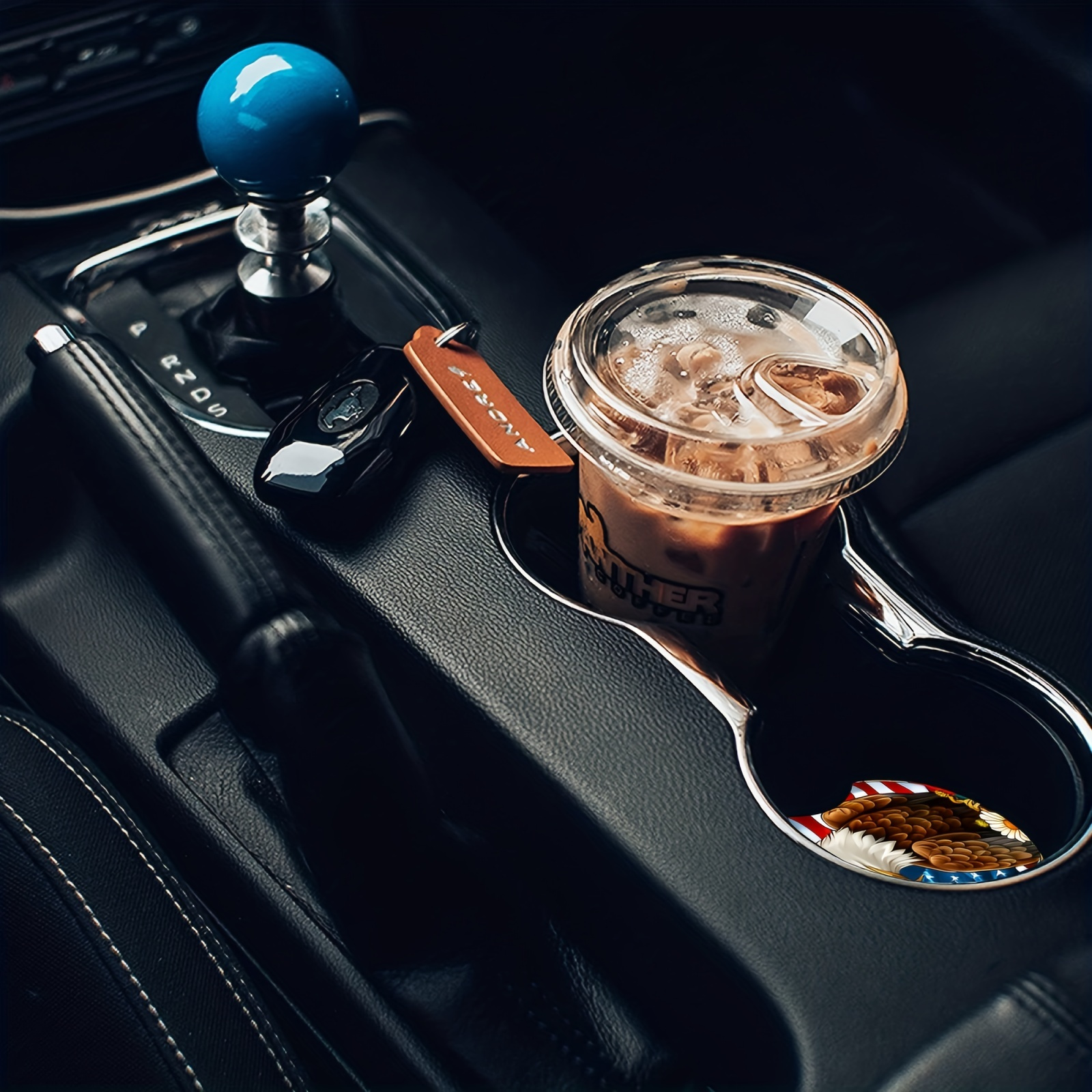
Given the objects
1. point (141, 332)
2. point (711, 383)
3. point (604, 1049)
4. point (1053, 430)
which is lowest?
Result: point (604, 1049)

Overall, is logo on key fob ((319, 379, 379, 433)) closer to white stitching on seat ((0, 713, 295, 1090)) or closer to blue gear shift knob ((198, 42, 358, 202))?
blue gear shift knob ((198, 42, 358, 202))

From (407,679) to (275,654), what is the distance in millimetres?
125

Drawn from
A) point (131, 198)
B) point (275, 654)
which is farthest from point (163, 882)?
point (131, 198)

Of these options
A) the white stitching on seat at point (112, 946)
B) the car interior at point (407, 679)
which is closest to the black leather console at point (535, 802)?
the car interior at point (407, 679)

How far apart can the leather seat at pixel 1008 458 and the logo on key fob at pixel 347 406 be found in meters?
0.44

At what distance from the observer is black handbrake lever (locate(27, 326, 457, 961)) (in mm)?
687

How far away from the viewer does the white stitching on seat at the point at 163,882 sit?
2.29 ft

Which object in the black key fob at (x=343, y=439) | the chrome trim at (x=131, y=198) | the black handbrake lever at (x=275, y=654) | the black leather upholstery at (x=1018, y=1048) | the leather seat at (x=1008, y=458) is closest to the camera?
the black leather upholstery at (x=1018, y=1048)

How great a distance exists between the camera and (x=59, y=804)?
2.51ft

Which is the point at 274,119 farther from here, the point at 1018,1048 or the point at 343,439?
the point at 1018,1048

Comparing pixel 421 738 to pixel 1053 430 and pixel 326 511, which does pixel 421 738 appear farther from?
pixel 1053 430

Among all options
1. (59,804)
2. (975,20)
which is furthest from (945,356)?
(59,804)

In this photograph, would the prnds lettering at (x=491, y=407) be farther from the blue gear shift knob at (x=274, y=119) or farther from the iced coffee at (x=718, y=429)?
the blue gear shift knob at (x=274, y=119)

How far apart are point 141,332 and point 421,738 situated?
422 millimetres
